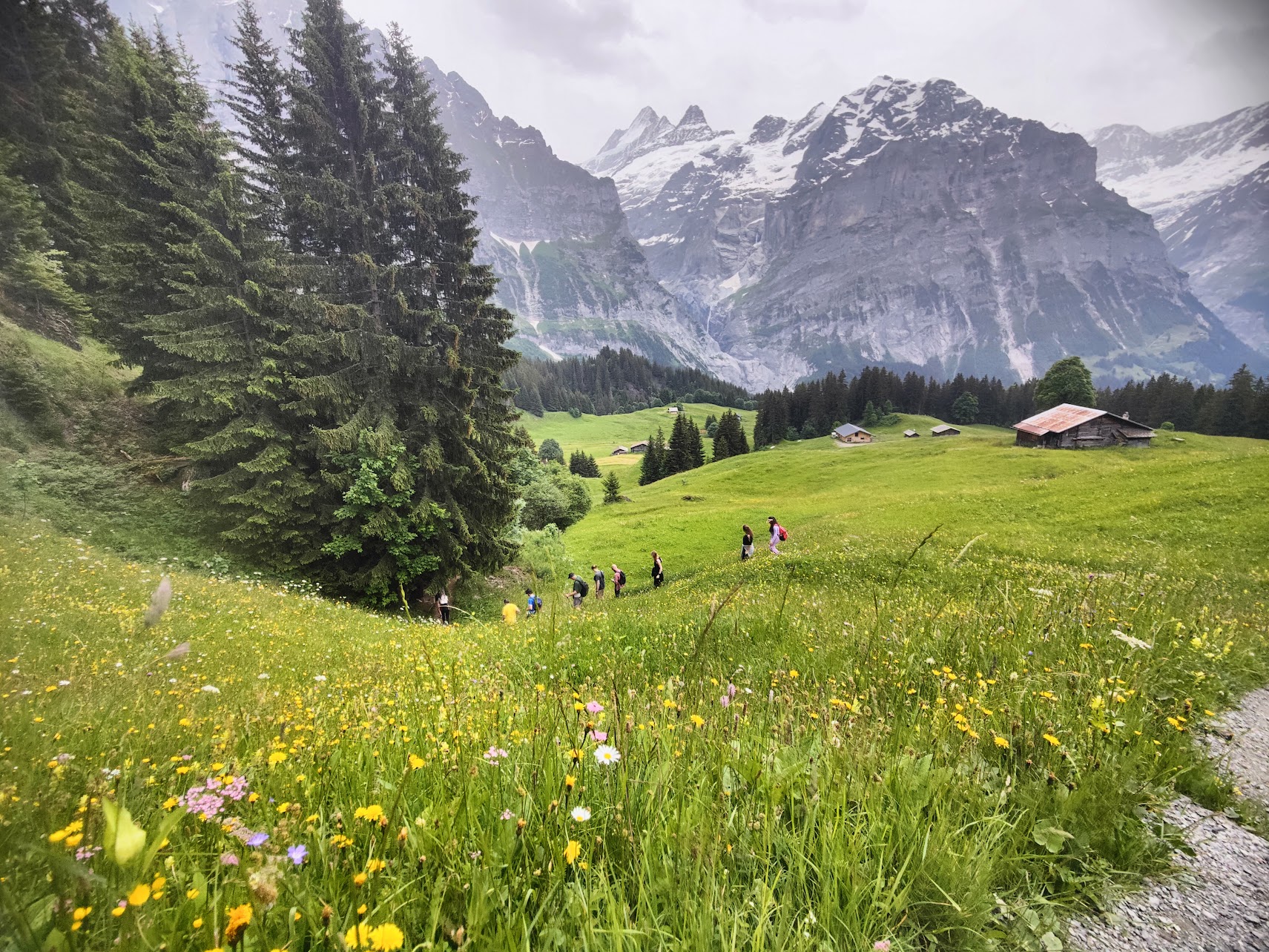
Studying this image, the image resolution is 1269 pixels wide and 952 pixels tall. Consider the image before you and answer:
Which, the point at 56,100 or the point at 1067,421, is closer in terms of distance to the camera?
the point at 56,100

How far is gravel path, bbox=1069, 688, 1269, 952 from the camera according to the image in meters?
2.01

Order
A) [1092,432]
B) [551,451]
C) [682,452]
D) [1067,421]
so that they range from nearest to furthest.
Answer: [1092,432] → [1067,421] → [682,452] → [551,451]

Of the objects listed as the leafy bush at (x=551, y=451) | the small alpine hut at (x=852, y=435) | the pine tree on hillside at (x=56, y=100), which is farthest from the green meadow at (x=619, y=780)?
the leafy bush at (x=551, y=451)

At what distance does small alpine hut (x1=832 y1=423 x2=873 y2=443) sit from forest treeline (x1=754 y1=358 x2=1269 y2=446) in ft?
40.9

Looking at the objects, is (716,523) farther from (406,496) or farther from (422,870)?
(422,870)

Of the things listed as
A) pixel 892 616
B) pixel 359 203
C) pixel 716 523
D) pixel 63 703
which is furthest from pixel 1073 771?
pixel 716 523

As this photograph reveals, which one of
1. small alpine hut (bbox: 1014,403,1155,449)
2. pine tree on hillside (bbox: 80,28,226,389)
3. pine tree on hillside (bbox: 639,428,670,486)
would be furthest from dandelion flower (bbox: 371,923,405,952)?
pine tree on hillside (bbox: 639,428,670,486)

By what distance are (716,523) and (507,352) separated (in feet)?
91.9

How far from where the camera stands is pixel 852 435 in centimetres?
10638

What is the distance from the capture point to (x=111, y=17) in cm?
1842

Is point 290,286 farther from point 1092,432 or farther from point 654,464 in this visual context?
point 1092,432

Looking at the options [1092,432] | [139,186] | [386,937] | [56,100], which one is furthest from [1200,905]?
[1092,432]

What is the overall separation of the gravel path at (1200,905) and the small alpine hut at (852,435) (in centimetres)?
11093

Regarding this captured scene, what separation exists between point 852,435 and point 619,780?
11384 centimetres
